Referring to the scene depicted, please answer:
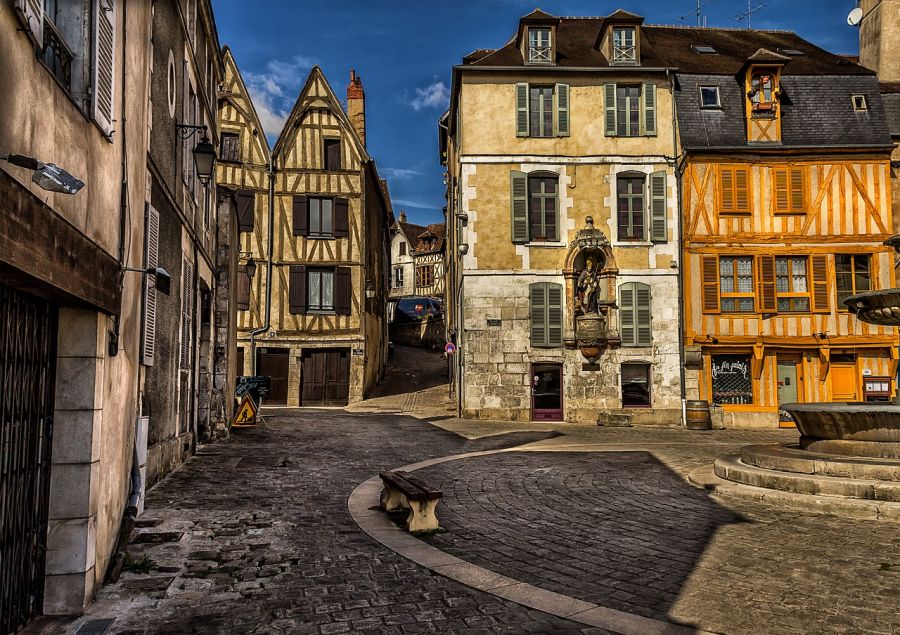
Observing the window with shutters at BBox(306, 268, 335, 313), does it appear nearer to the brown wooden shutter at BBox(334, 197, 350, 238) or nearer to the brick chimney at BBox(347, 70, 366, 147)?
the brown wooden shutter at BBox(334, 197, 350, 238)

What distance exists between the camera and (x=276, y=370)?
2386 cm

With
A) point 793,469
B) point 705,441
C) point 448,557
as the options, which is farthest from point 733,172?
point 448,557

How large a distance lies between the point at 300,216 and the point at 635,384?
12441mm

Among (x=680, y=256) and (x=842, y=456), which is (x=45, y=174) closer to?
(x=842, y=456)

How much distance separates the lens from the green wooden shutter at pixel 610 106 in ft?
63.8

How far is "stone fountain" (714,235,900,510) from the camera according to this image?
7.03 meters

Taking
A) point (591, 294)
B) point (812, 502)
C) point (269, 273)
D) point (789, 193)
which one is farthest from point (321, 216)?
point (812, 502)

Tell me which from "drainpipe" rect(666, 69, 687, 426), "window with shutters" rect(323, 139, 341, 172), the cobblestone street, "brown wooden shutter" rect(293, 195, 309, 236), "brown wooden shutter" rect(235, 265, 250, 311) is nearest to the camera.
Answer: the cobblestone street

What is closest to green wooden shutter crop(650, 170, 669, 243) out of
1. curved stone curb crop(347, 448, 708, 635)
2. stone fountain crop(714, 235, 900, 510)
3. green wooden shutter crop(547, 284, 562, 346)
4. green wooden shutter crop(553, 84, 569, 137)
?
green wooden shutter crop(553, 84, 569, 137)

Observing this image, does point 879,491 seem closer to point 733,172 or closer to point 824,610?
point 824,610

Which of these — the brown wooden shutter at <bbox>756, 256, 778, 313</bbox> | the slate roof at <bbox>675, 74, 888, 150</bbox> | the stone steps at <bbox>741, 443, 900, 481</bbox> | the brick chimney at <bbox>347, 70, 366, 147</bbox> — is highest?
the brick chimney at <bbox>347, 70, 366, 147</bbox>

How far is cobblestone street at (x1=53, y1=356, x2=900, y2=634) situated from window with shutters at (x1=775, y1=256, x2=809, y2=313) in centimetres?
1068

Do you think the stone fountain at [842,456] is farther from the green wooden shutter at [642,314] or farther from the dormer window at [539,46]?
the dormer window at [539,46]

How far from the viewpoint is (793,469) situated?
7836 mm
